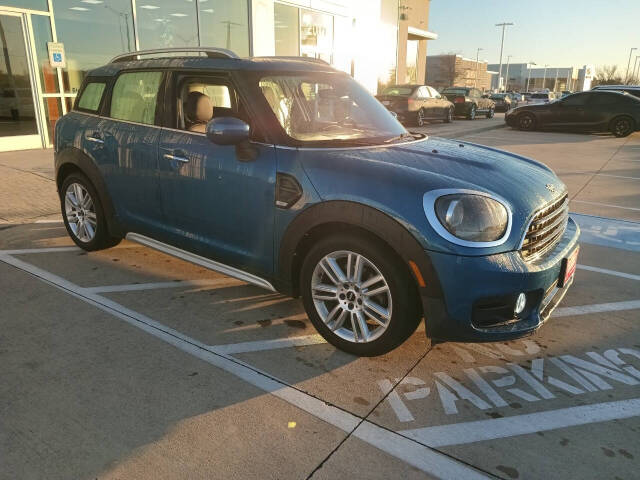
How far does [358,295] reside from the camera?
293cm

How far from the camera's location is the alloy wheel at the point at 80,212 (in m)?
4.64

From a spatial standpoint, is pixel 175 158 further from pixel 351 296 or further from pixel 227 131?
pixel 351 296

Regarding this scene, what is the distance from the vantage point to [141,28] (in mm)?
13414

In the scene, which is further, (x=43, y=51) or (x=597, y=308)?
(x=43, y=51)

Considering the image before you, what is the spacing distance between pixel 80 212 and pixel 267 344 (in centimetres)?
268

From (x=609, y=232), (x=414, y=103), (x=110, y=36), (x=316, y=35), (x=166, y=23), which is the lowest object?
(x=609, y=232)

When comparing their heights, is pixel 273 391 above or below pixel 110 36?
below

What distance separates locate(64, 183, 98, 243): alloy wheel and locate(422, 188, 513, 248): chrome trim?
3.25 metres

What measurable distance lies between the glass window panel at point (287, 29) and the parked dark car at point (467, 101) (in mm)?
8787

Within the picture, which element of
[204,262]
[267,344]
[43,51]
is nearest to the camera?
[267,344]

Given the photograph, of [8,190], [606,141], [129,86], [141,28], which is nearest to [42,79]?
[141,28]

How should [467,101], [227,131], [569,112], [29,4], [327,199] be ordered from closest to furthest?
[327,199] < [227,131] < [29,4] < [569,112] < [467,101]

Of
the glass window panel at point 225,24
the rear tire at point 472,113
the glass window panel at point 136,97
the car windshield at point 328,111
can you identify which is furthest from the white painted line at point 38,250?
the rear tire at point 472,113

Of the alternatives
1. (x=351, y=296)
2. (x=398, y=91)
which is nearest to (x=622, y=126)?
(x=398, y=91)
